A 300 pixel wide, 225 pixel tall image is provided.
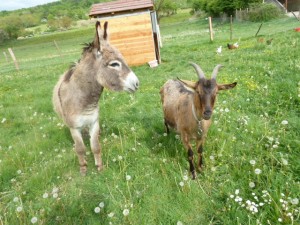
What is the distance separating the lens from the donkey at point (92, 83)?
413 centimetres

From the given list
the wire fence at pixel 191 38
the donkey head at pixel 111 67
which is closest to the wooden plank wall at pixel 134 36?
the wire fence at pixel 191 38

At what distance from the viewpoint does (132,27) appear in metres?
14.6

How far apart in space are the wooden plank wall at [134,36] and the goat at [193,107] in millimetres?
9648

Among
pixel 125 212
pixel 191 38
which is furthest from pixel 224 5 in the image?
pixel 125 212

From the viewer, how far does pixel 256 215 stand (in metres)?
3.03

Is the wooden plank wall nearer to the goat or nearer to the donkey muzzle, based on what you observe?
the goat

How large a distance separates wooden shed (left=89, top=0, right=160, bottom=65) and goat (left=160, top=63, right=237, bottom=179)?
31.7ft

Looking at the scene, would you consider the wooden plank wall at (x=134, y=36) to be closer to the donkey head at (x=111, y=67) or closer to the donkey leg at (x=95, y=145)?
the donkey leg at (x=95, y=145)

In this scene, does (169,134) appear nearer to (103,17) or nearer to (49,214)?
(49,214)

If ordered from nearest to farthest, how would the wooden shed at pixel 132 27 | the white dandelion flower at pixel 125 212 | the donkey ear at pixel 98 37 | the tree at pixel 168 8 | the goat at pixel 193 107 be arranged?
1. the white dandelion flower at pixel 125 212
2. the goat at pixel 193 107
3. the donkey ear at pixel 98 37
4. the wooden shed at pixel 132 27
5. the tree at pixel 168 8

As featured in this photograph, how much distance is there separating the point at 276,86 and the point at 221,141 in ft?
9.65

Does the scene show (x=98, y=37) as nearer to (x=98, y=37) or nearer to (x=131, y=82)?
(x=98, y=37)

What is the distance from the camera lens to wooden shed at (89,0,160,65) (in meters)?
14.1

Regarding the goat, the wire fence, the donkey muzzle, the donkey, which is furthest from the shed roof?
the donkey muzzle
